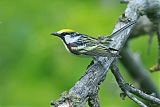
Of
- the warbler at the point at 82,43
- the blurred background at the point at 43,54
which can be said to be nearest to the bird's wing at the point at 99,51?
the warbler at the point at 82,43

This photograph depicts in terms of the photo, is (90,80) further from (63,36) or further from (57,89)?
(57,89)

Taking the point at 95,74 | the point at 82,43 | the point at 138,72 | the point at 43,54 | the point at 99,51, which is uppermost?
the point at 43,54

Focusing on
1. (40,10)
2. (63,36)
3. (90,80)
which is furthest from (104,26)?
(90,80)

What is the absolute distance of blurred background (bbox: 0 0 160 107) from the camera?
608cm

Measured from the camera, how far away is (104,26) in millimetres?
6199

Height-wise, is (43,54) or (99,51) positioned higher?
(43,54)

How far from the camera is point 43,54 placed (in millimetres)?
6160

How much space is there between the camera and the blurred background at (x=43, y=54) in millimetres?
6082

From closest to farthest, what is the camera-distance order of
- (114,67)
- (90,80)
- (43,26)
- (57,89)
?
(90,80) → (114,67) → (57,89) → (43,26)

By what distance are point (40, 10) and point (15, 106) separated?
3.12 ft

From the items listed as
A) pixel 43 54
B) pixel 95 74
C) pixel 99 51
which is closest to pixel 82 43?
pixel 99 51

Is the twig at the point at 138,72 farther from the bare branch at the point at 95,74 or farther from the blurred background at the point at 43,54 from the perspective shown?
the bare branch at the point at 95,74

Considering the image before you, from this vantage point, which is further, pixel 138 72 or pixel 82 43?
pixel 138 72

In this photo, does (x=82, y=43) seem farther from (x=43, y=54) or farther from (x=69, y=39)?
→ (x=43, y=54)
